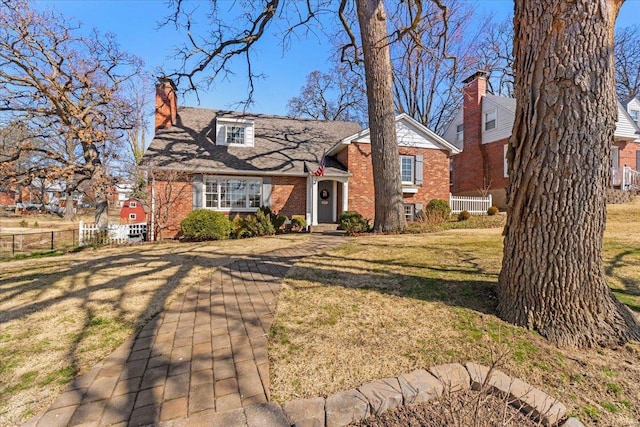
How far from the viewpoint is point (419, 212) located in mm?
14789

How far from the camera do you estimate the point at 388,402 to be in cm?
203

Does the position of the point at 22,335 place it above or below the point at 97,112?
below

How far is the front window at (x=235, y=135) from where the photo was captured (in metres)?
14.8

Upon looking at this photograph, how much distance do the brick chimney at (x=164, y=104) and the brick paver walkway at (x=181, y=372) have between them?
13.3 metres

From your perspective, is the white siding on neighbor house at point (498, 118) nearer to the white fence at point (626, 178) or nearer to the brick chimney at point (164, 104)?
the white fence at point (626, 178)

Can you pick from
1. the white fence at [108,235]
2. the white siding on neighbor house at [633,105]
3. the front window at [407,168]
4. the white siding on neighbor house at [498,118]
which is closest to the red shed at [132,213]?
the white fence at [108,235]

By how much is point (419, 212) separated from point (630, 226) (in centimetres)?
735

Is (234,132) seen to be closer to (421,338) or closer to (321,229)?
(321,229)

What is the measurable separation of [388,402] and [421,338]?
0.95m

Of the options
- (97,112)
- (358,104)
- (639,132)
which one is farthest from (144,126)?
(639,132)

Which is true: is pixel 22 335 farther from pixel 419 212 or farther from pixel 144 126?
pixel 144 126

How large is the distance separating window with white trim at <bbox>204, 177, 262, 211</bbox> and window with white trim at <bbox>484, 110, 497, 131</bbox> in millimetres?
14860

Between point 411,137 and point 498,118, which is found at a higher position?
point 498,118

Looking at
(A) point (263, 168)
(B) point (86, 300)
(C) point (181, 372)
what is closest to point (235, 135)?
(A) point (263, 168)
